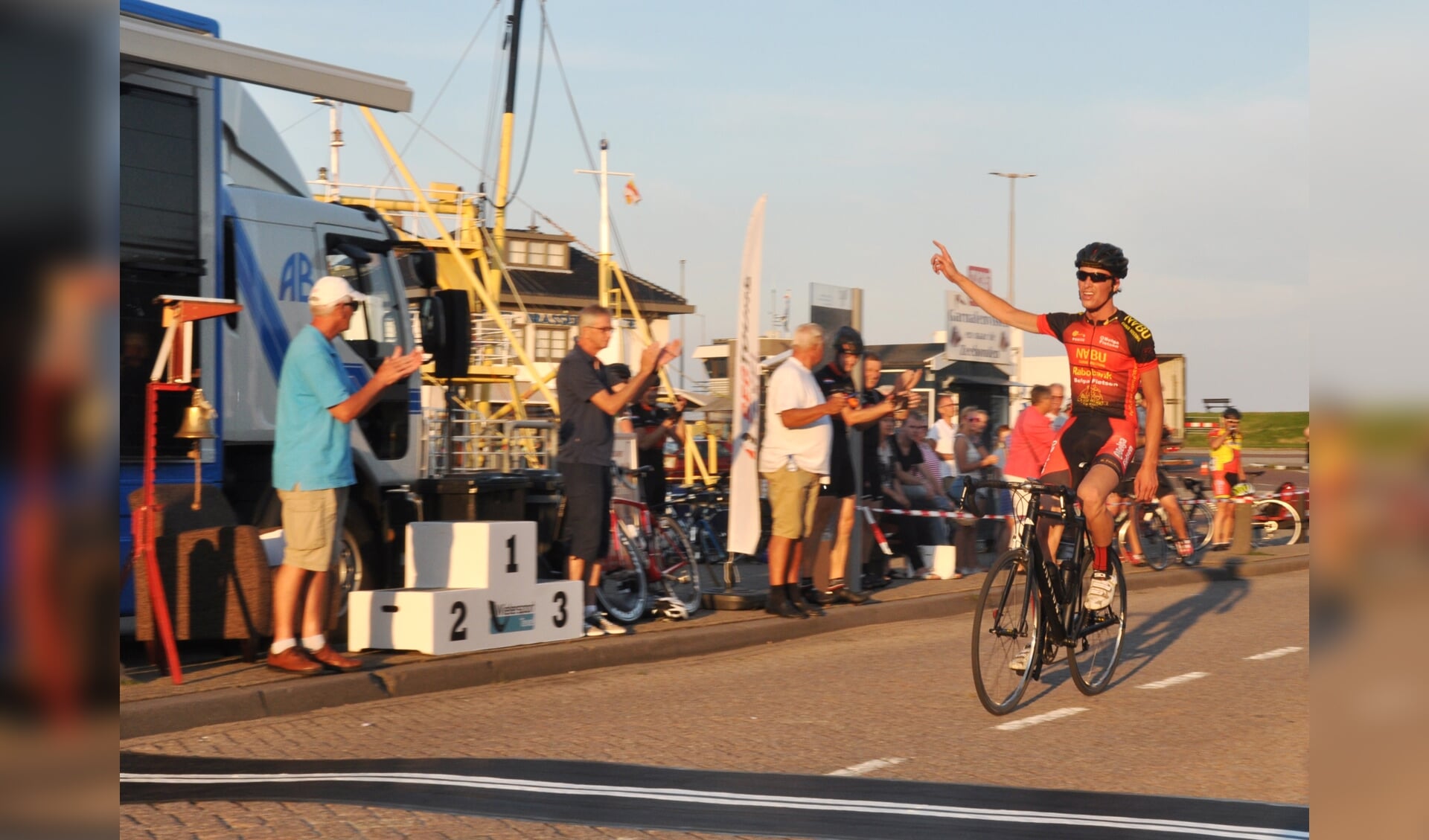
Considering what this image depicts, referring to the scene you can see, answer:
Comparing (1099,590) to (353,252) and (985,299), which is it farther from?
(353,252)

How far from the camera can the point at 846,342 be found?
1261cm

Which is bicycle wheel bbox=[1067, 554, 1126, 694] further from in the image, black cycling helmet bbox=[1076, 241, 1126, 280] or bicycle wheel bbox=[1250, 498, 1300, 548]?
bicycle wheel bbox=[1250, 498, 1300, 548]

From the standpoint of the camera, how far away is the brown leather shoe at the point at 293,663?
7883 mm

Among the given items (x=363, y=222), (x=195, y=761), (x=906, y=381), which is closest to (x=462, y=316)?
(x=363, y=222)

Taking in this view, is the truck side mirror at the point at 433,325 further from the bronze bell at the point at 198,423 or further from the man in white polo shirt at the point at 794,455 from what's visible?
the bronze bell at the point at 198,423

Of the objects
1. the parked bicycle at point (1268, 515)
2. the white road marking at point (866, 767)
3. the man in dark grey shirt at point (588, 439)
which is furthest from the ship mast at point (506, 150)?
the white road marking at point (866, 767)

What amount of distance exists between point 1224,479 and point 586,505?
12.6m

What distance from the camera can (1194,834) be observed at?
498cm

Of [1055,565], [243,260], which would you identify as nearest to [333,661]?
[243,260]

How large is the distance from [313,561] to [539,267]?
200 ft

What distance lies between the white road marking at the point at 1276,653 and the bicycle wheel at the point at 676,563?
397 cm
